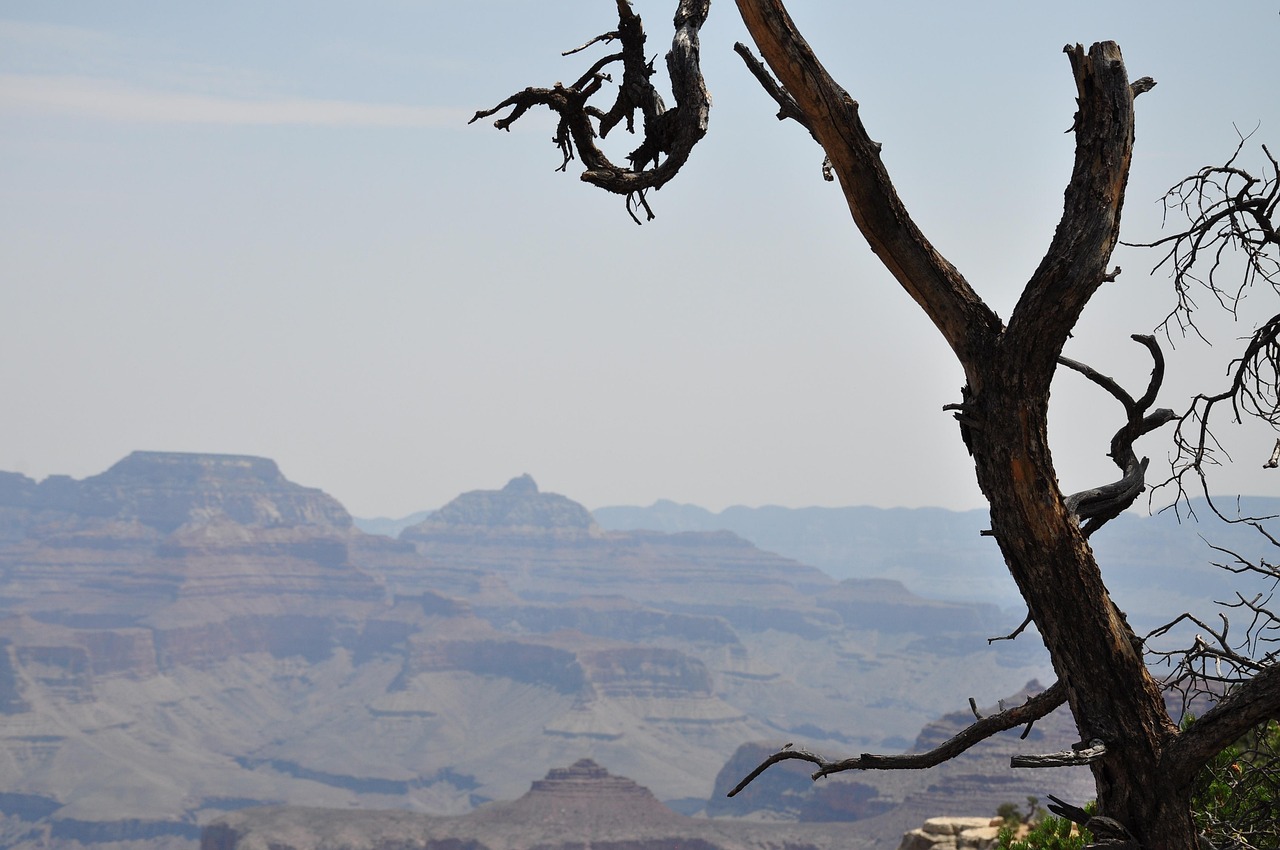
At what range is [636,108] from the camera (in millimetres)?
6691

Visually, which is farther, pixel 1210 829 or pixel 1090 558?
Result: pixel 1210 829

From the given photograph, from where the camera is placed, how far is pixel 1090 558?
5215 millimetres

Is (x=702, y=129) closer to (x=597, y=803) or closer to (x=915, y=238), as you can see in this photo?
(x=915, y=238)

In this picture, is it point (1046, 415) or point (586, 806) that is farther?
point (586, 806)

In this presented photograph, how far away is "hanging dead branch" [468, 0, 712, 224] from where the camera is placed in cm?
608

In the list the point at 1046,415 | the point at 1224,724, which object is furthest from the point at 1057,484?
the point at 1224,724

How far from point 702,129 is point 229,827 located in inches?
5904

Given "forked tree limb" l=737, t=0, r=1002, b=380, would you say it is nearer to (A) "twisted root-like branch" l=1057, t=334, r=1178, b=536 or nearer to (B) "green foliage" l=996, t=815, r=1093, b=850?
(A) "twisted root-like branch" l=1057, t=334, r=1178, b=536

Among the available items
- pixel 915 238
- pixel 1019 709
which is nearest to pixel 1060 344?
pixel 915 238

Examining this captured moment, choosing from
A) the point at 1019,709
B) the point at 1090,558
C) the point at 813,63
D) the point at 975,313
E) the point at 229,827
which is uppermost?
the point at 813,63

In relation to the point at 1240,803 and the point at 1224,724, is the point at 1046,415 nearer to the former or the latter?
the point at 1224,724

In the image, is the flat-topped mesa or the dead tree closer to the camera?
the dead tree

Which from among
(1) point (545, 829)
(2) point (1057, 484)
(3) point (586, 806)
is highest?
(2) point (1057, 484)

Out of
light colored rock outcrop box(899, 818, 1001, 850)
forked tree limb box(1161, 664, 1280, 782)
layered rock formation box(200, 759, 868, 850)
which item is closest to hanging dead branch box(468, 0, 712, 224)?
forked tree limb box(1161, 664, 1280, 782)
